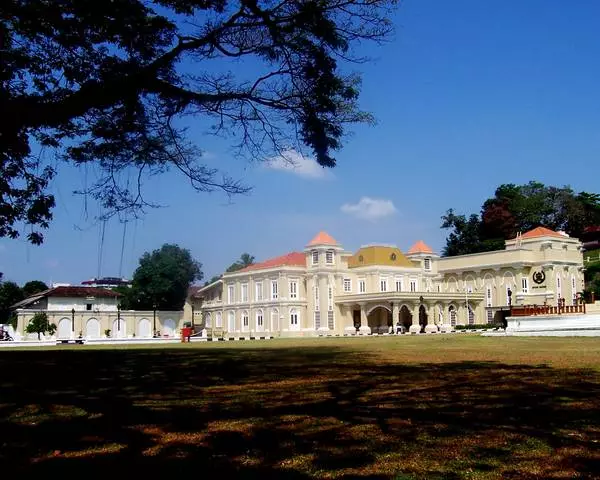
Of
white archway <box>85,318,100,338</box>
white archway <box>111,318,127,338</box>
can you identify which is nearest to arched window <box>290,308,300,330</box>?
white archway <box>111,318,127,338</box>

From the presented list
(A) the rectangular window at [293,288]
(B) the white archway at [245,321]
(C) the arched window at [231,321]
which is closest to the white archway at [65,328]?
(C) the arched window at [231,321]

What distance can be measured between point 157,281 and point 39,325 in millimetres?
16937

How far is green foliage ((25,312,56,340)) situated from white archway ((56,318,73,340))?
4.64m

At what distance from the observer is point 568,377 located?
36.2 feet

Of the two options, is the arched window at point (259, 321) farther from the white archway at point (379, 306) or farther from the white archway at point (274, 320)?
the white archway at point (379, 306)

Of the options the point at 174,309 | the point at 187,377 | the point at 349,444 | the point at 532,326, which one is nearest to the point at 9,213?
the point at 187,377

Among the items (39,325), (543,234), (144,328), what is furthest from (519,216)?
(39,325)

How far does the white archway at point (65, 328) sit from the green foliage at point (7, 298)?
1944 centimetres

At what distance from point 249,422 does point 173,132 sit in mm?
8110

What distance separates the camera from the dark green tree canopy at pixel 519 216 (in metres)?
87.3

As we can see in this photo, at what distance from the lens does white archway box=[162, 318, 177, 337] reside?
73.0 meters

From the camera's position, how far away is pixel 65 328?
219ft

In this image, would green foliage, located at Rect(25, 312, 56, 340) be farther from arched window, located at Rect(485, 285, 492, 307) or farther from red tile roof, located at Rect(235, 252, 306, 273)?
arched window, located at Rect(485, 285, 492, 307)

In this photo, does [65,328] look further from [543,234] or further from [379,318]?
[543,234]
